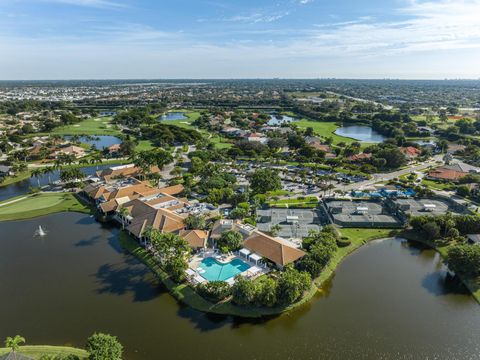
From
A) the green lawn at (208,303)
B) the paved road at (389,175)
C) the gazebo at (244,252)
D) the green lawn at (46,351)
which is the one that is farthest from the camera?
the paved road at (389,175)

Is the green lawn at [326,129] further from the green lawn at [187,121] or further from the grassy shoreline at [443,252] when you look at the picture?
the grassy shoreline at [443,252]

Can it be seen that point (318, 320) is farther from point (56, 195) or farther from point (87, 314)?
point (56, 195)

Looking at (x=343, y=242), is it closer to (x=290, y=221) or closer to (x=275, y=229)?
(x=290, y=221)

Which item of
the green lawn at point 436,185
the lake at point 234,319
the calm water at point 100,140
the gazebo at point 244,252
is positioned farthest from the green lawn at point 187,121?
the lake at point 234,319

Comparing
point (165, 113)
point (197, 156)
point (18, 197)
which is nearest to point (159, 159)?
point (197, 156)

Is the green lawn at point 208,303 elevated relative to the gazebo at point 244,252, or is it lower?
lower

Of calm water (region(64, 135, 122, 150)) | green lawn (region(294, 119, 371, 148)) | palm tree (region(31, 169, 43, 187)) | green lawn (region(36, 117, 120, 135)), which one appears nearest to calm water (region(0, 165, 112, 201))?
palm tree (region(31, 169, 43, 187))

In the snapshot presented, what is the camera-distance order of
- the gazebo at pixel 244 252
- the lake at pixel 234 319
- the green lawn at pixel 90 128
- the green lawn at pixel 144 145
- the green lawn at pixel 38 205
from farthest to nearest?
the green lawn at pixel 90 128, the green lawn at pixel 144 145, the green lawn at pixel 38 205, the gazebo at pixel 244 252, the lake at pixel 234 319

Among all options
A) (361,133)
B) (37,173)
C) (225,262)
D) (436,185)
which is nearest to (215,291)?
(225,262)
